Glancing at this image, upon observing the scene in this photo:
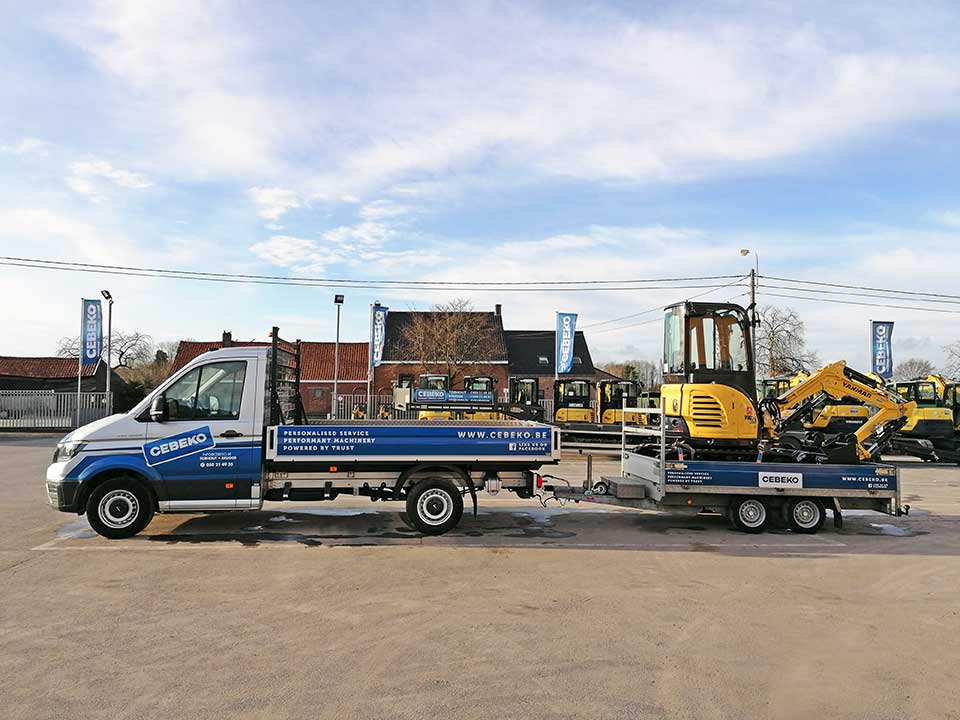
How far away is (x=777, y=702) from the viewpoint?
4629 mm

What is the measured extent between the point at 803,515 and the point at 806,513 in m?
0.05

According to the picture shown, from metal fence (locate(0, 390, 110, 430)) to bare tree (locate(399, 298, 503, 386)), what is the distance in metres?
19.2

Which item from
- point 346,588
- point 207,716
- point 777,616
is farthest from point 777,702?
point 346,588

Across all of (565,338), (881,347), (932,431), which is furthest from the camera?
(565,338)

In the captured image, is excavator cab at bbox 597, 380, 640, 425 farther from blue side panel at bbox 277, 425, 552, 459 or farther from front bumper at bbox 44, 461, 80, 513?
front bumper at bbox 44, 461, 80, 513

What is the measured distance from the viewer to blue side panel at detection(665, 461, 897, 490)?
9.86 meters

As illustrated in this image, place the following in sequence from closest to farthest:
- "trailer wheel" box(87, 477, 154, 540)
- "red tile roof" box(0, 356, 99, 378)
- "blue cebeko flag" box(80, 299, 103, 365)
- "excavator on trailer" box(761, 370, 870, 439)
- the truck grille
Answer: "trailer wheel" box(87, 477, 154, 540) < the truck grille < "excavator on trailer" box(761, 370, 870, 439) < "blue cebeko flag" box(80, 299, 103, 365) < "red tile roof" box(0, 356, 99, 378)

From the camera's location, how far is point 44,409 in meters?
36.6

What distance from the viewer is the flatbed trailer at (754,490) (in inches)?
389

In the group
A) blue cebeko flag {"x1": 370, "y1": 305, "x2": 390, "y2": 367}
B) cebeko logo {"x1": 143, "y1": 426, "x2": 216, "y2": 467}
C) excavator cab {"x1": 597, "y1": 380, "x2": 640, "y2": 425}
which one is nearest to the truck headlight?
cebeko logo {"x1": 143, "y1": 426, "x2": 216, "y2": 467}

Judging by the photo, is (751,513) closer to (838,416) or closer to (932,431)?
(838,416)

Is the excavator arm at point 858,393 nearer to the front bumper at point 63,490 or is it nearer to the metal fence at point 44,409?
the front bumper at point 63,490

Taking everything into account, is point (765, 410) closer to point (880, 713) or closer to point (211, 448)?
point (880, 713)

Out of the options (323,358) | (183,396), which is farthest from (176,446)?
(323,358)
